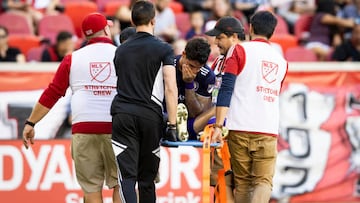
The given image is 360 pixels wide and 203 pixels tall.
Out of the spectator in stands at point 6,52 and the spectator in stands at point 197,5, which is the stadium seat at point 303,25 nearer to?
the spectator in stands at point 197,5

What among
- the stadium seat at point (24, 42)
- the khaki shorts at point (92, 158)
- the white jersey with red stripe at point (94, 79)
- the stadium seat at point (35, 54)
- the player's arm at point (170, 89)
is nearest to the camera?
the player's arm at point (170, 89)

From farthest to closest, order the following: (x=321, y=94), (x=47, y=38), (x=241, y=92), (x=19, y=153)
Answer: (x=47, y=38) → (x=321, y=94) → (x=19, y=153) → (x=241, y=92)

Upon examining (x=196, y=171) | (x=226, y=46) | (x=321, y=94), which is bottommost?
(x=196, y=171)

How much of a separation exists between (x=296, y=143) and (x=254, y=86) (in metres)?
3.87

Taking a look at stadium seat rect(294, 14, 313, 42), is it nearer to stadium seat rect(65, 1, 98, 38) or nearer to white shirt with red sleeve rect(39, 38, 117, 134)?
stadium seat rect(65, 1, 98, 38)

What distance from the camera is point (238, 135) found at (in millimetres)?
10203

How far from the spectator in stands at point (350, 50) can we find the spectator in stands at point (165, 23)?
256 cm

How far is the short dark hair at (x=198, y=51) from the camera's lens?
10000 millimetres

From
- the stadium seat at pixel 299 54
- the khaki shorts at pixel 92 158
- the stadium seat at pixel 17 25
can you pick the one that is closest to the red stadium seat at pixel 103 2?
the stadium seat at pixel 17 25

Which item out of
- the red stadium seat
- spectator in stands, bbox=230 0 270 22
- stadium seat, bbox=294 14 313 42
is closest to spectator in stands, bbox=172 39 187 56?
the red stadium seat

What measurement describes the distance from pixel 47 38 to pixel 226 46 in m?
6.07

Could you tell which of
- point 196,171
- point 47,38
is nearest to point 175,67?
point 196,171

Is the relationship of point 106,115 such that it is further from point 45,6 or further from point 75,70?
point 45,6

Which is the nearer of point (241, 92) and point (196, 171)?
point (241, 92)
